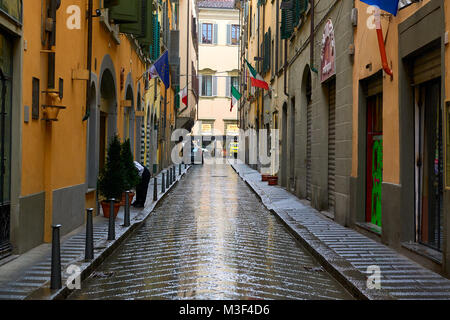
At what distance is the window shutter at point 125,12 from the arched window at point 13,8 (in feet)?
20.3

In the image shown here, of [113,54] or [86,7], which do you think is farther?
[113,54]

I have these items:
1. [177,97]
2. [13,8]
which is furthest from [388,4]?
[177,97]

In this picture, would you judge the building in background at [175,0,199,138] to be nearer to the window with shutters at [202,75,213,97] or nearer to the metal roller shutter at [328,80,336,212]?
the window with shutters at [202,75,213,97]

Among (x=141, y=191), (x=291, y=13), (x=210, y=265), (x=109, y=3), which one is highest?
(x=291, y=13)

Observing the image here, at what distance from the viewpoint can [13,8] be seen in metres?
7.62

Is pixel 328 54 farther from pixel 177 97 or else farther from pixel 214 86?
pixel 214 86

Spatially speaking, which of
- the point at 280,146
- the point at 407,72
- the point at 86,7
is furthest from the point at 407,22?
the point at 280,146

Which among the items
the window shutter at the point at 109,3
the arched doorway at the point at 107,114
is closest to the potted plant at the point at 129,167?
the arched doorway at the point at 107,114

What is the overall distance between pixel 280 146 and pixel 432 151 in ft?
50.9

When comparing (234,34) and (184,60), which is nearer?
(184,60)

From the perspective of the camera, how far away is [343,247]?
912 cm

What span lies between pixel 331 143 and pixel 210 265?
744cm
